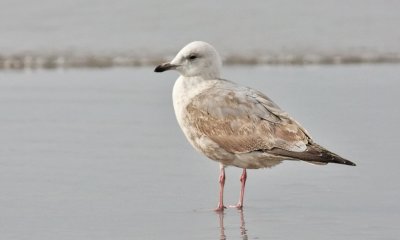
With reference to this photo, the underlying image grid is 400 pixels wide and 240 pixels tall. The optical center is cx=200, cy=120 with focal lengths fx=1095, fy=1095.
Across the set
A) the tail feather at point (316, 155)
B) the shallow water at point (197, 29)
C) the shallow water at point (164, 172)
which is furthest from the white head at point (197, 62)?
the shallow water at point (197, 29)

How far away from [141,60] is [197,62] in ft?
28.3

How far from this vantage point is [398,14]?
19.8 m

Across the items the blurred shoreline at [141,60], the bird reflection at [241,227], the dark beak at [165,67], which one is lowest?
the bird reflection at [241,227]

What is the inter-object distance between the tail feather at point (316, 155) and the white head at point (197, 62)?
108 centimetres

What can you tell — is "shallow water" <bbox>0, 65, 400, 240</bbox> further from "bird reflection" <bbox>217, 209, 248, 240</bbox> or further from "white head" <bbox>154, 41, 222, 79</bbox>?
"white head" <bbox>154, 41, 222, 79</bbox>

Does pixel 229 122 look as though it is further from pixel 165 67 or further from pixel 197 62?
pixel 165 67

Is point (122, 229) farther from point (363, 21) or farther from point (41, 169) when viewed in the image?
point (363, 21)

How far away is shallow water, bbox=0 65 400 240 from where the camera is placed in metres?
7.10

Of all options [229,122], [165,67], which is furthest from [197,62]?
[229,122]

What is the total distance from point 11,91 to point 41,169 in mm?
4714

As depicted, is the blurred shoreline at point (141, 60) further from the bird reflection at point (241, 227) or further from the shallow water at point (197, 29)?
the bird reflection at point (241, 227)

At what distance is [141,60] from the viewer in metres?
16.8

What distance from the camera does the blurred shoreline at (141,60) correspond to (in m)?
16.6

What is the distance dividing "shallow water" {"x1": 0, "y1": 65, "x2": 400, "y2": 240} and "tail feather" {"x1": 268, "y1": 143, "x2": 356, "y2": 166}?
40 cm
